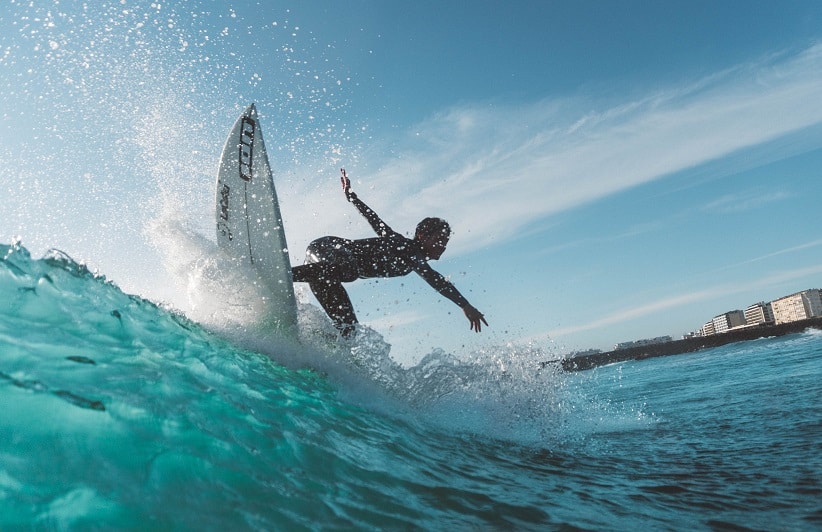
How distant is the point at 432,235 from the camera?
640 centimetres

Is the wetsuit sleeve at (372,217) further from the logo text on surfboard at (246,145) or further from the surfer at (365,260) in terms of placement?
the logo text on surfboard at (246,145)

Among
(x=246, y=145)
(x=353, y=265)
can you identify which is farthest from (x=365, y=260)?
(x=246, y=145)

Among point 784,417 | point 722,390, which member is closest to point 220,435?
point 784,417

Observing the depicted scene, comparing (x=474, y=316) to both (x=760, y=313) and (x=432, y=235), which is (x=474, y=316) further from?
(x=760, y=313)

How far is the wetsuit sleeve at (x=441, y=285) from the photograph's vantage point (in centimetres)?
591

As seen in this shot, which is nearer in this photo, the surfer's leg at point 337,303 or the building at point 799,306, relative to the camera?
the surfer's leg at point 337,303

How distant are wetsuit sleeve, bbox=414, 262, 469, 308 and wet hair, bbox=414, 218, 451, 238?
0.49 metres

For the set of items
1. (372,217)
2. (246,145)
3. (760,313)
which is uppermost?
(246,145)

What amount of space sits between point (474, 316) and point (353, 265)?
5.83 ft

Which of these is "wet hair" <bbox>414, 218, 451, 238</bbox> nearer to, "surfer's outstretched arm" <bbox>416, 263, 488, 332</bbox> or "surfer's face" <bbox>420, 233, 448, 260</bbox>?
"surfer's face" <bbox>420, 233, 448, 260</bbox>

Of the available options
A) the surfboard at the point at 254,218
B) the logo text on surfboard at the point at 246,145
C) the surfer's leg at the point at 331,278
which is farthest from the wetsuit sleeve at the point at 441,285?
the logo text on surfboard at the point at 246,145

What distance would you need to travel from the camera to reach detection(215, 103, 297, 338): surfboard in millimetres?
5875

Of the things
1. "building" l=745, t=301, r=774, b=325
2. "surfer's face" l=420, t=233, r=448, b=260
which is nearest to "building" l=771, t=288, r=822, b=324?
"building" l=745, t=301, r=774, b=325

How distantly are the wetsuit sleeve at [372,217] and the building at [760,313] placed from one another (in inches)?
7505
